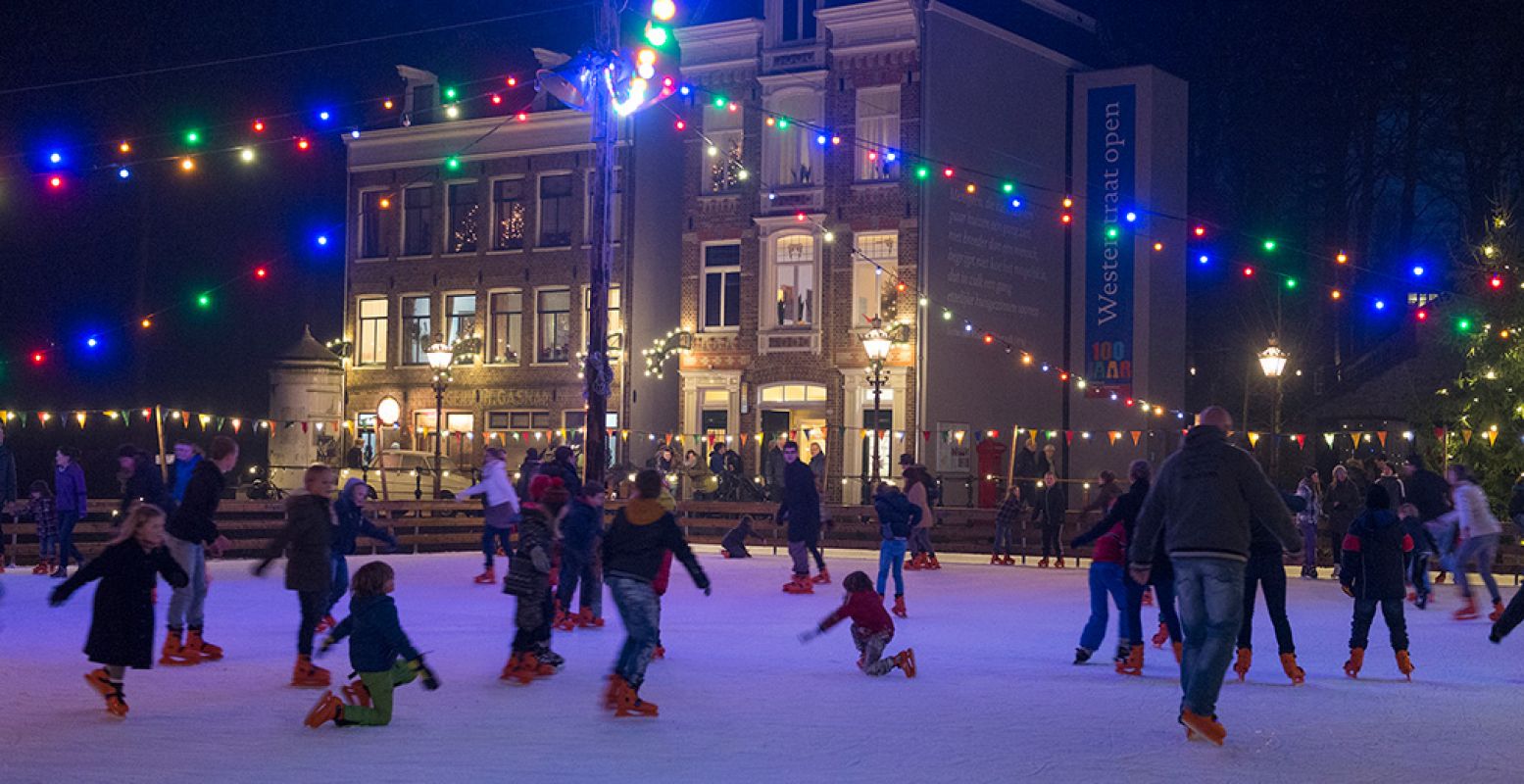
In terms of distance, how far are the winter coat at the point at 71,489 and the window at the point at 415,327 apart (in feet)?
77.4

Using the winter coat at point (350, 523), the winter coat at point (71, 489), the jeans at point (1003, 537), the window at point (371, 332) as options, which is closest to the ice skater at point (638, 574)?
the winter coat at point (350, 523)

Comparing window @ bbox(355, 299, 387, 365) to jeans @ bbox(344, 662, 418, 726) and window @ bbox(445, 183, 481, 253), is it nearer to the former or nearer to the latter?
window @ bbox(445, 183, 481, 253)

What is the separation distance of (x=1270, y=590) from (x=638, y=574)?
4.81 metres

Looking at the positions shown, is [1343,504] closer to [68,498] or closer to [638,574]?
[638,574]

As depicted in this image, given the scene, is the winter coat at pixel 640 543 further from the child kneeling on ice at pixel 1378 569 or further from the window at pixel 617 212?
the window at pixel 617 212

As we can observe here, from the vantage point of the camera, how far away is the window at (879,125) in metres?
37.7

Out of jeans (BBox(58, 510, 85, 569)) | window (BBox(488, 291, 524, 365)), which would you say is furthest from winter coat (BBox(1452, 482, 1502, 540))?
window (BBox(488, 291, 524, 365))

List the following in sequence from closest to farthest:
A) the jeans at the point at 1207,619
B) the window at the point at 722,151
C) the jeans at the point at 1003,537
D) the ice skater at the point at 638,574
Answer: the jeans at the point at 1207,619
the ice skater at the point at 638,574
the jeans at the point at 1003,537
the window at the point at 722,151

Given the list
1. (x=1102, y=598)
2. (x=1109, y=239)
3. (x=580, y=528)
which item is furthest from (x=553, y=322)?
(x=1102, y=598)

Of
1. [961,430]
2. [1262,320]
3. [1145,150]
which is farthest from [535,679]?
[1262,320]

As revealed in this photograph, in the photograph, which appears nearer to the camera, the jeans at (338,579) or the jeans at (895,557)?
the jeans at (338,579)

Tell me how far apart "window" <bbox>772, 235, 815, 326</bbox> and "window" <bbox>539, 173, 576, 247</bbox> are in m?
6.25

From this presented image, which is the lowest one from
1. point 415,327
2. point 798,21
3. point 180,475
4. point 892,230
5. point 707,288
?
point 180,475

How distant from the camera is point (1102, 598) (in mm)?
12930
